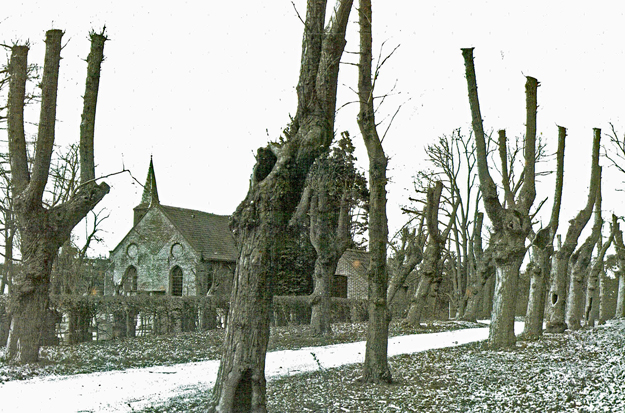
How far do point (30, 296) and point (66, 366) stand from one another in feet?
5.17

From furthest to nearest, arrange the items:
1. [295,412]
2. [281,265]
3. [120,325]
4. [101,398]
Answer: [281,265] < [120,325] < [101,398] < [295,412]

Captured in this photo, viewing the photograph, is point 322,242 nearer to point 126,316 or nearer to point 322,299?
point 322,299

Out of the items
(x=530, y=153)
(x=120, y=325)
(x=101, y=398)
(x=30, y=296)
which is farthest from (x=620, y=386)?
(x=120, y=325)

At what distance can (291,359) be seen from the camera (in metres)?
15.6

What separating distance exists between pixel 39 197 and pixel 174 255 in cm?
3762

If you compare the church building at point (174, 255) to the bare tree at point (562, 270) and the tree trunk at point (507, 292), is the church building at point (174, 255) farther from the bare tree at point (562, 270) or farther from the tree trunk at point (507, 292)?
the tree trunk at point (507, 292)

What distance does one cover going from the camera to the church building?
163 ft

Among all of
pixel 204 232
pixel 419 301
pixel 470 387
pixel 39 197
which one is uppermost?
pixel 204 232

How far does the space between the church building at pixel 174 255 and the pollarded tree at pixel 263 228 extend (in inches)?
1553

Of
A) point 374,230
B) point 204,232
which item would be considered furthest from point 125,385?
point 204,232

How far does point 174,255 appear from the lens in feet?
168

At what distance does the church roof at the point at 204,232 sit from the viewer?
50.3 m

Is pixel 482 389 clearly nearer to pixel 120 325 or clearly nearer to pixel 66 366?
pixel 66 366

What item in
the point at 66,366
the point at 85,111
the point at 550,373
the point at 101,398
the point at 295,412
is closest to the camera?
the point at 295,412
